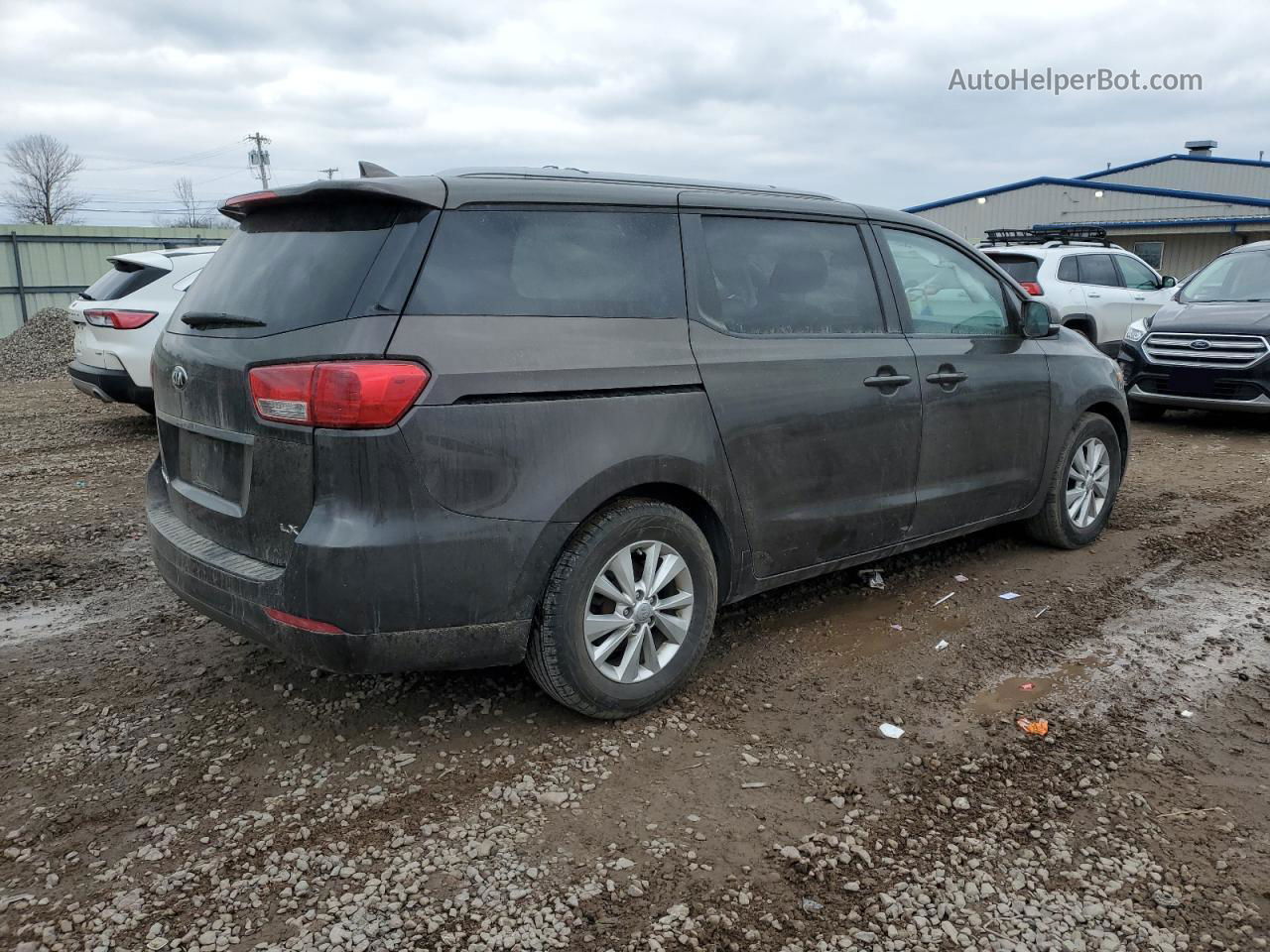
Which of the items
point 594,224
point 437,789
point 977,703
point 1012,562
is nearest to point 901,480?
point 977,703

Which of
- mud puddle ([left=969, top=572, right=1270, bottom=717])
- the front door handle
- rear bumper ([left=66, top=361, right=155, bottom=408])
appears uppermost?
the front door handle

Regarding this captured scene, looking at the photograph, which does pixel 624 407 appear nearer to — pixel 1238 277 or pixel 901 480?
pixel 901 480

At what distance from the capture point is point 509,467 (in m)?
→ 2.92

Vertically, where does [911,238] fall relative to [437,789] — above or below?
above

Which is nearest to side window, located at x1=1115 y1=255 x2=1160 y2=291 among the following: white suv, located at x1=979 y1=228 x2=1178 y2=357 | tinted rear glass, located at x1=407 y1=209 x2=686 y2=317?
white suv, located at x1=979 y1=228 x2=1178 y2=357

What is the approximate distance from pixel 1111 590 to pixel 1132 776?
1894mm

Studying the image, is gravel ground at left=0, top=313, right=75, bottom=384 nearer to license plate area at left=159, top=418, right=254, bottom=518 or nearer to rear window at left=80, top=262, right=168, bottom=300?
rear window at left=80, top=262, right=168, bottom=300

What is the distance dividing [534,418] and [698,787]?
49.4 inches

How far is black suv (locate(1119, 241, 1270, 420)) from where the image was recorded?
870 cm

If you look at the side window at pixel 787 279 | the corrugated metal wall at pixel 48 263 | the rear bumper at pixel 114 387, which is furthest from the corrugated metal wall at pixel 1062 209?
the side window at pixel 787 279

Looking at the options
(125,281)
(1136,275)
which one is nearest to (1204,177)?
(1136,275)

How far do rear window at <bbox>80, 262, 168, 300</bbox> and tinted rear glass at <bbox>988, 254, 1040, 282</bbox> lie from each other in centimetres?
913

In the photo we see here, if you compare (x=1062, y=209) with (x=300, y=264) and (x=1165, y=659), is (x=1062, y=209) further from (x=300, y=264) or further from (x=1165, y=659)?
(x=300, y=264)

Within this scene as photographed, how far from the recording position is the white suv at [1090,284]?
11.5m
